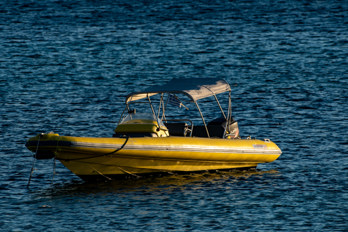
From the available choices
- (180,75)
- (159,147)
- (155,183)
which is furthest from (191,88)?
(180,75)

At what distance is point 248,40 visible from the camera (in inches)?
2135

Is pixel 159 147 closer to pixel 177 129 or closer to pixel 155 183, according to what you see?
pixel 155 183

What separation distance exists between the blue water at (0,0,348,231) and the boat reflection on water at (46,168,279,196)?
0.05 m

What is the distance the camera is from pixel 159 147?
19.8m

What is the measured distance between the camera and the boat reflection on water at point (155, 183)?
19.5m

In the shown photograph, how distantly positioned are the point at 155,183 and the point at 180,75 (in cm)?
2317

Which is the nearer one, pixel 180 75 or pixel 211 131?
pixel 211 131

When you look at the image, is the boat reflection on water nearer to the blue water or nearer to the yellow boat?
the blue water

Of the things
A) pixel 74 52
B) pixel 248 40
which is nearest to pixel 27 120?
pixel 74 52

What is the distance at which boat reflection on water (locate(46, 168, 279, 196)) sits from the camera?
19469 millimetres

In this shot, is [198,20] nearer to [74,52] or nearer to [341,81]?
[74,52]

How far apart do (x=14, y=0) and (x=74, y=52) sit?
26732mm

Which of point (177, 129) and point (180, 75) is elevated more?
point (177, 129)

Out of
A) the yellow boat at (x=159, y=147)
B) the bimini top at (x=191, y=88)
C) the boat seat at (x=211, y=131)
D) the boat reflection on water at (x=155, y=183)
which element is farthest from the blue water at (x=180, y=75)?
the bimini top at (x=191, y=88)
